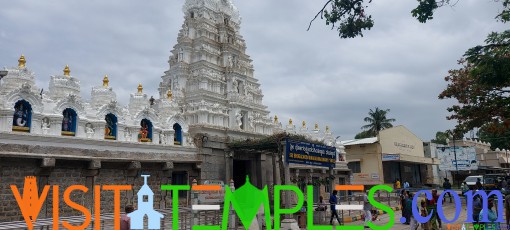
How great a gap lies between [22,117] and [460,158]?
1562 inches

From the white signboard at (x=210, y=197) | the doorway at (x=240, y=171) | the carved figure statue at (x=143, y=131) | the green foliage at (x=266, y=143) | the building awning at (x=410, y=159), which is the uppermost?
the carved figure statue at (x=143, y=131)

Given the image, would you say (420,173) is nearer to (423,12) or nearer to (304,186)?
(304,186)

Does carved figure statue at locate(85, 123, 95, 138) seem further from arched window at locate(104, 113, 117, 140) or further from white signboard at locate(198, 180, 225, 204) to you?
white signboard at locate(198, 180, 225, 204)

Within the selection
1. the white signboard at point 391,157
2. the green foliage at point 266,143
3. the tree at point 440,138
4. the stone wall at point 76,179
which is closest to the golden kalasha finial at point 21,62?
the stone wall at point 76,179

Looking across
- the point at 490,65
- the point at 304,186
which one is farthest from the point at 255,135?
the point at 490,65

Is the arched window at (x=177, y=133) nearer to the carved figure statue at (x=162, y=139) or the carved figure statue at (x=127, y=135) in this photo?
the carved figure statue at (x=162, y=139)

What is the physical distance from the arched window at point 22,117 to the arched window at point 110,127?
3.19 meters

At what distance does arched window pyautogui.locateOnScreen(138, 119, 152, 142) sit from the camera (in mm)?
18469

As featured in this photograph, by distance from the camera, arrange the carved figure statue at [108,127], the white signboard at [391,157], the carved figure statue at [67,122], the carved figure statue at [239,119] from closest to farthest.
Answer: the carved figure statue at [67,122]
the carved figure statue at [108,127]
the carved figure statue at [239,119]
the white signboard at [391,157]

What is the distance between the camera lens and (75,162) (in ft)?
51.1

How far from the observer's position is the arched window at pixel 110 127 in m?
17.1

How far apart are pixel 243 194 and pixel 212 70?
13.6 m

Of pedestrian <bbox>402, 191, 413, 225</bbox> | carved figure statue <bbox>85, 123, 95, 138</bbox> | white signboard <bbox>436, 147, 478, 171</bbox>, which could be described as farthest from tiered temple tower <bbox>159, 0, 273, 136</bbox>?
white signboard <bbox>436, 147, 478, 171</bbox>

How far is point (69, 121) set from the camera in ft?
52.2
